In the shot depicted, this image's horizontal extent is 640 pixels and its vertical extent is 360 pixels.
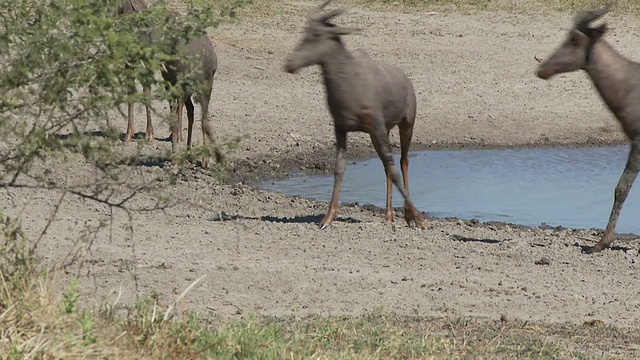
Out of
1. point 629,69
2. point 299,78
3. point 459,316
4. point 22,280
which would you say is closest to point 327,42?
point 629,69

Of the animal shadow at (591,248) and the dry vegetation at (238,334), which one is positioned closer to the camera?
the dry vegetation at (238,334)

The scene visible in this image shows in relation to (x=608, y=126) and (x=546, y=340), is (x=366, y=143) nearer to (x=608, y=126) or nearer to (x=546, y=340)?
(x=608, y=126)

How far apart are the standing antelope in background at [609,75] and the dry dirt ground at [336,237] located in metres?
0.55

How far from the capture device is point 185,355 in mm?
6426

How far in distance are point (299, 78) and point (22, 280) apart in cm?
1339

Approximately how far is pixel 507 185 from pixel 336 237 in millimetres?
4128

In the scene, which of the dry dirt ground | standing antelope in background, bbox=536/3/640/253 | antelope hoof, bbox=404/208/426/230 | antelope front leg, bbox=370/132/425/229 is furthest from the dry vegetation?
antelope hoof, bbox=404/208/426/230

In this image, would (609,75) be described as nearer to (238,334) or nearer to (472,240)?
(472,240)

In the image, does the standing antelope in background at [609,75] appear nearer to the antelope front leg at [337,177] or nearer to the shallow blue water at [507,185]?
the antelope front leg at [337,177]

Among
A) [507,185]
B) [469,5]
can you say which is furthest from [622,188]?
[469,5]

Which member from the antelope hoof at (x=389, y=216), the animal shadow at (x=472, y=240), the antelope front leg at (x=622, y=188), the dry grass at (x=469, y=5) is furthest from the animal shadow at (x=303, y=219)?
the dry grass at (x=469, y=5)

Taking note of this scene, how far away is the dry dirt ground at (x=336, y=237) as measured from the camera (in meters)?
8.91

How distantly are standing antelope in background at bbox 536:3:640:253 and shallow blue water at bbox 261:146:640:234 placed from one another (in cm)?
205

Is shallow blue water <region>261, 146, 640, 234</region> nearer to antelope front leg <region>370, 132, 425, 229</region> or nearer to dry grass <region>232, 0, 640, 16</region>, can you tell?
antelope front leg <region>370, 132, 425, 229</region>
